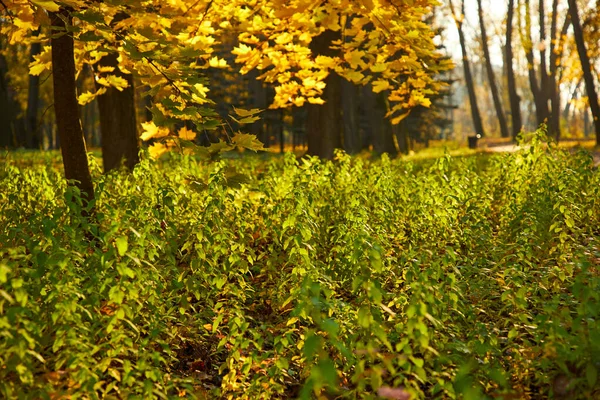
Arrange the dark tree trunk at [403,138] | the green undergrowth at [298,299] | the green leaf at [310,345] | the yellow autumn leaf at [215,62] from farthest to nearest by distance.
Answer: the dark tree trunk at [403,138]
the yellow autumn leaf at [215,62]
the green undergrowth at [298,299]
the green leaf at [310,345]

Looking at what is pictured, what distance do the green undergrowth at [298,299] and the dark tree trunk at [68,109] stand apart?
439mm

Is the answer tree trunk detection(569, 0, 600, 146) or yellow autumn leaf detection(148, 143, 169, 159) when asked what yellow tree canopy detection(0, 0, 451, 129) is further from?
tree trunk detection(569, 0, 600, 146)

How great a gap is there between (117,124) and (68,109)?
364 cm

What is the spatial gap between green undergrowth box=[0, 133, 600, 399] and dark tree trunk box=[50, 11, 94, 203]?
439 millimetres

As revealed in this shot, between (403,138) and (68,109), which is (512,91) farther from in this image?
(68,109)

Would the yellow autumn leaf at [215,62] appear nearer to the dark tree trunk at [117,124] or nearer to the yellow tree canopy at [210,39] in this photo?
the yellow tree canopy at [210,39]

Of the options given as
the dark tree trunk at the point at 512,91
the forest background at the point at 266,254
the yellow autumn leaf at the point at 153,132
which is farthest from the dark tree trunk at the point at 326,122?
the dark tree trunk at the point at 512,91

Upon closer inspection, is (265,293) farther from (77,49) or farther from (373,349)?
(77,49)

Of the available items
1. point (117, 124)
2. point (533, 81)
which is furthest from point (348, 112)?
point (117, 124)

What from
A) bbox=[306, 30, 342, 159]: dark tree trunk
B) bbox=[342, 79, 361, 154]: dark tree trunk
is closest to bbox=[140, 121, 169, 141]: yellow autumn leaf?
bbox=[306, 30, 342, 159]: dark tree trunk

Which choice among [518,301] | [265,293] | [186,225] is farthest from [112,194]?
[518,301]

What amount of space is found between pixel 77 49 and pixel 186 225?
7.51 ft

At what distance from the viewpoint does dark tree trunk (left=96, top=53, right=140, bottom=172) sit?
888 centimetres

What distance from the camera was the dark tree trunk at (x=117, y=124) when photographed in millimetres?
8883
